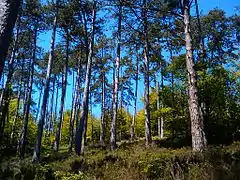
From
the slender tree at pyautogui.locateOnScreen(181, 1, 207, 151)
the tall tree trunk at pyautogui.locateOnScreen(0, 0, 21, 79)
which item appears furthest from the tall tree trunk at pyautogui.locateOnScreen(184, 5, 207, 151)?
the tall tree trunk at pyautogui.locateOnScreen(0, 0, 21, 79)

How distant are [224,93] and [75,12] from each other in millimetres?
12779

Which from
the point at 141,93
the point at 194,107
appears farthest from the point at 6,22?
the point at 141,93

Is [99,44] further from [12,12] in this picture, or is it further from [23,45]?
[12,12]

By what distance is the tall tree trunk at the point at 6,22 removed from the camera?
291 cm

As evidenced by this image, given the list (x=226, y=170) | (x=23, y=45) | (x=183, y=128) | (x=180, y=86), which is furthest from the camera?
(x=23, y=45)

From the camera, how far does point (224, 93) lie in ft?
58.3

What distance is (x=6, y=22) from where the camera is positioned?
3.00 metres

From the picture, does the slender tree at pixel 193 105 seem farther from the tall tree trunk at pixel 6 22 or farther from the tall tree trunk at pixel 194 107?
the tall tree trunk at pixel 6 22

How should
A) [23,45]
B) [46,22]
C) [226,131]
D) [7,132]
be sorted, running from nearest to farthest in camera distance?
[226,131] → [46,22] → [23,45] → [7,132]

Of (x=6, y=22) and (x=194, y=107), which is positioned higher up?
(x=6, y=22)

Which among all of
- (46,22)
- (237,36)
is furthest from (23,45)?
(237,36)

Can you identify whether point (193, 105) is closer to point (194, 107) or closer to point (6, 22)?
point (194, 107)

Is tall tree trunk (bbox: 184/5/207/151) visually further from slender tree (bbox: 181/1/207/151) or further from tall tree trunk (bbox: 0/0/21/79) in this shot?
tall tree trunk (bbox: 0/0/21/79)

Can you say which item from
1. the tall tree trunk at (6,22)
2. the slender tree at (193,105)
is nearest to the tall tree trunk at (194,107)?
the slender tree at (193,105)
